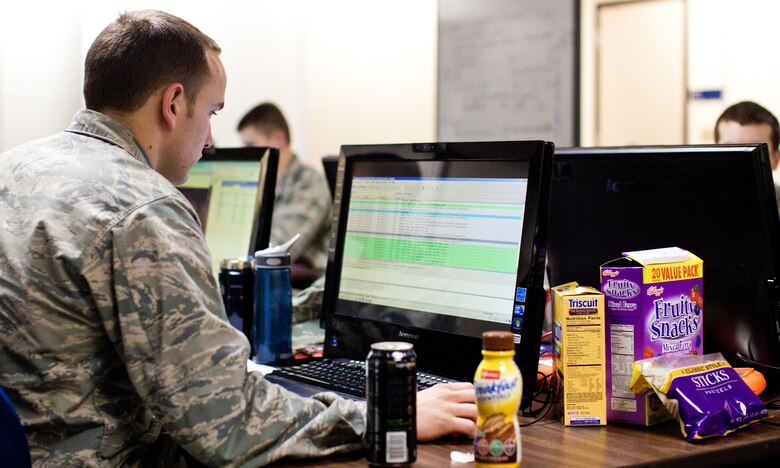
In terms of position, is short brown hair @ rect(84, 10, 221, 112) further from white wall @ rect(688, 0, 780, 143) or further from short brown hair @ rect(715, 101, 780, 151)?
white wall @ rect(688, 0, 780, 143)

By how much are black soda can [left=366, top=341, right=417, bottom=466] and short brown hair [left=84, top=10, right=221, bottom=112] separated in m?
0.55

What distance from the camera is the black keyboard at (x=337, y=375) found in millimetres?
1367

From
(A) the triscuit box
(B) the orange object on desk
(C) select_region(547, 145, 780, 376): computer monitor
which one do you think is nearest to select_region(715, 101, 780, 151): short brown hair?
(C) select_region(547, 145, 780, 376): computer monitor

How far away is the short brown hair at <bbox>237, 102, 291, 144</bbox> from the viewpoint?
4.26 m

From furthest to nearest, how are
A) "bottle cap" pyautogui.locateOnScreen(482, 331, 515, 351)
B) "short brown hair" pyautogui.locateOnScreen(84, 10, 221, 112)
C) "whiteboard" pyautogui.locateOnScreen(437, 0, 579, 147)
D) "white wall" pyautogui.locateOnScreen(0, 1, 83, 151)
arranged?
"whiteboard" pyautogui.locateOnScreen(437, 0, 579, 147) < "white wall" pyautogui.locateOnScreen(0, 1, 83, 151) < "short brown hair" pyautogui.locateOnScreen(84, 10, 221, 112) < "bottle cap" pyautogui.locateOnScreen(482, 331, 515, 351)

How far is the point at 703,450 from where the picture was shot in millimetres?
1100

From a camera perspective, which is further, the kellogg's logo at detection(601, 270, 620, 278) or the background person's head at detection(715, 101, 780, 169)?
the background person's head at detection(715, 101, 780, 169)

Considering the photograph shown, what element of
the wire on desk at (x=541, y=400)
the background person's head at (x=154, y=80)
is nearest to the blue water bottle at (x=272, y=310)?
the background person's head at (x=154, y=80)

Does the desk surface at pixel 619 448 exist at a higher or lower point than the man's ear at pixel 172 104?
lower

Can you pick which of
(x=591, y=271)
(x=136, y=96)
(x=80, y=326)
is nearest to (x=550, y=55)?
(x=591, y=271)

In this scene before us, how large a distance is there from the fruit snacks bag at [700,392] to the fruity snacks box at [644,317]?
0.02m

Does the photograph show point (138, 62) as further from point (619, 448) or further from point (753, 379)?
point (753, 379)

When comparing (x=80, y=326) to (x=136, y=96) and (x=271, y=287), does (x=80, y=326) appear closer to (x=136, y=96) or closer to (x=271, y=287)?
(x=136, y=96)

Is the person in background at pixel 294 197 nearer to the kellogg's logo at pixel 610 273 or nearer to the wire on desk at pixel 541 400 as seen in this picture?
the wire on desk at pixel 541 400
